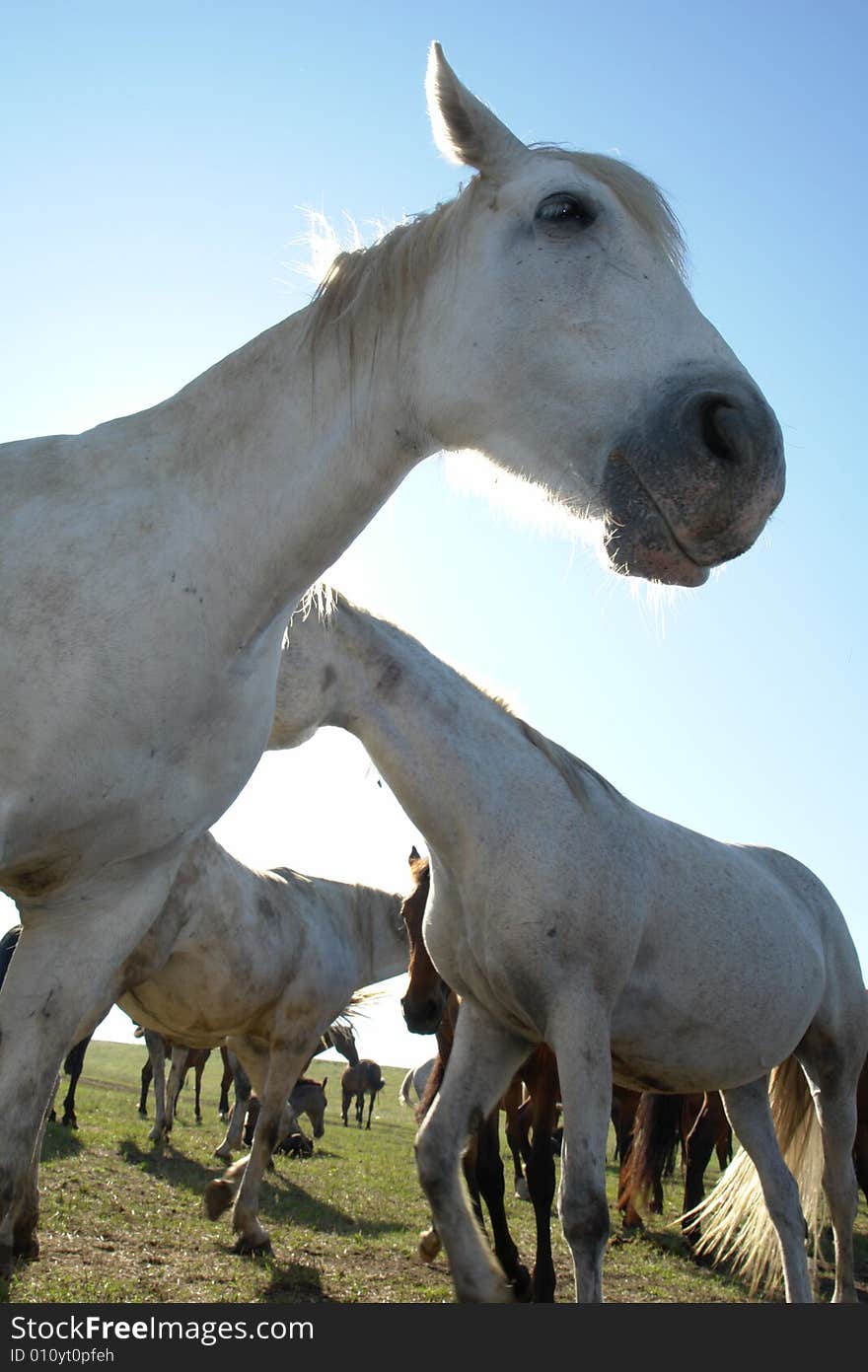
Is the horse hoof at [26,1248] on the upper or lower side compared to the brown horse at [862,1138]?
lower

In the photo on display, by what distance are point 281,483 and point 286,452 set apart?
9 centimetres

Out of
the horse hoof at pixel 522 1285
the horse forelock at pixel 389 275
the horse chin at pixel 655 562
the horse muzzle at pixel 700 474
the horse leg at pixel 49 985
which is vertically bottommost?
the horse hoof at pixel 522 1285

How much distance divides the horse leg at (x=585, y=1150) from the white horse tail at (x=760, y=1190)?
239cm

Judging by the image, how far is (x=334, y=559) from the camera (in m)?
2.54

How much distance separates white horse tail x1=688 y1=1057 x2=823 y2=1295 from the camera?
19.6ft

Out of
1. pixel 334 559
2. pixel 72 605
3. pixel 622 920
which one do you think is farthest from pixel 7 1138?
pixel 622 920

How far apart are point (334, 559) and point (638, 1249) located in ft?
23.9

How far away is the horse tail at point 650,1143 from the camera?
874 centimetres

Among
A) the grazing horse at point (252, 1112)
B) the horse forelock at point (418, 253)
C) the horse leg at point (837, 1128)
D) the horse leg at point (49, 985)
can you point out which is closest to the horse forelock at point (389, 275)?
the horse forelock at point (418, 253)

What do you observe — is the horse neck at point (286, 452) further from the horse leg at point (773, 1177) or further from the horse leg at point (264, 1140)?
the horse leg at point (264, 1140)

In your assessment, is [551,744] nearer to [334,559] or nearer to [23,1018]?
[334,559]

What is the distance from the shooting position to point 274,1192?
10.2 metres

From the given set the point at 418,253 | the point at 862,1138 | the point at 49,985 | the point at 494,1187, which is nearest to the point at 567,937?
the point at 494,1187

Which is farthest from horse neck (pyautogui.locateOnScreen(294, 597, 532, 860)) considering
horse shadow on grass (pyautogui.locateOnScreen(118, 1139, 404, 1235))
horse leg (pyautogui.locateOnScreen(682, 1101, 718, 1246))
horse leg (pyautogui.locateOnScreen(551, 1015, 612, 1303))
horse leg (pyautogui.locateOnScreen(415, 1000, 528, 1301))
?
horse leg (pyautogui.locateOnScreen(682, 1101, 718, 1246))
